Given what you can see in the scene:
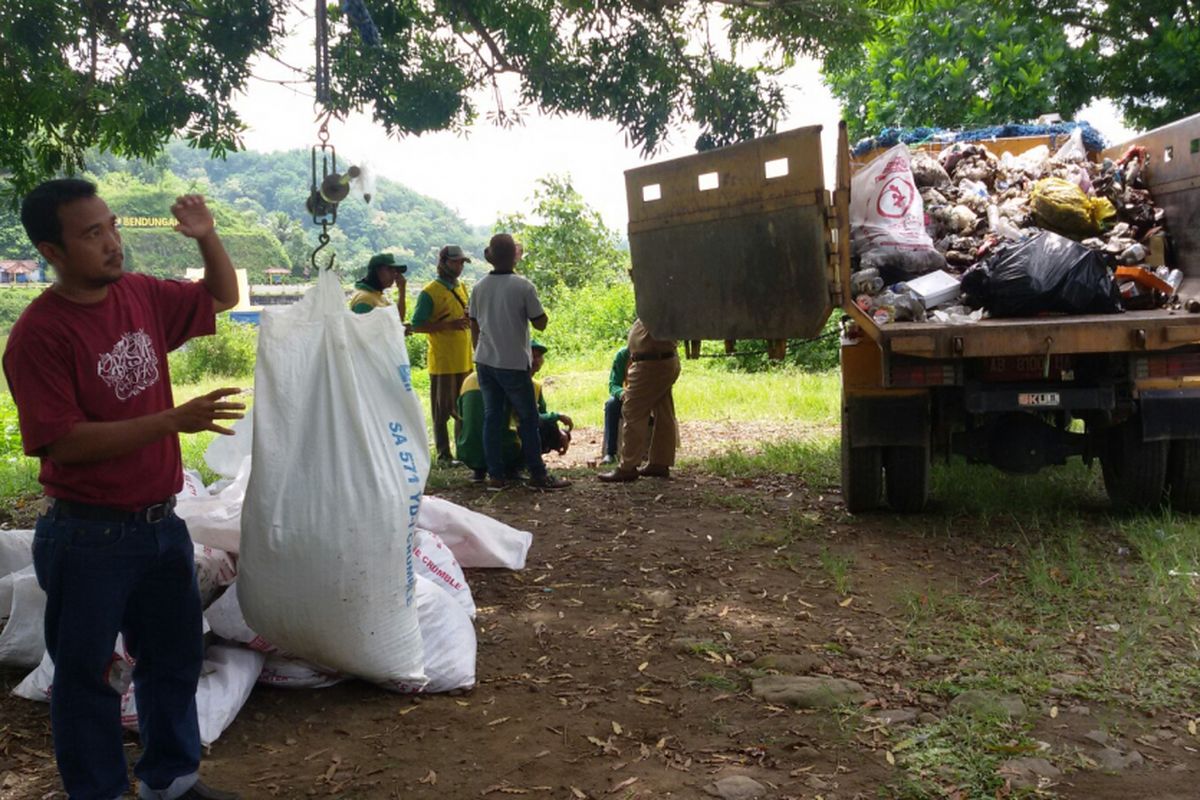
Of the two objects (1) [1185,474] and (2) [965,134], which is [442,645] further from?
(2) [965,134]

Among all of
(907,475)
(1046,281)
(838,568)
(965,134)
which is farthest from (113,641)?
(965,134)

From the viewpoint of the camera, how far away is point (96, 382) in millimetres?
2607

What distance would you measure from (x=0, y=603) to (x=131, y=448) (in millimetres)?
1797

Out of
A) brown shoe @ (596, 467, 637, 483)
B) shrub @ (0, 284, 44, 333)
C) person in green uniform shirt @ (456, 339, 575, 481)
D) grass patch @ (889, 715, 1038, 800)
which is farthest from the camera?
shrub @ (0, 284, 44, 333)

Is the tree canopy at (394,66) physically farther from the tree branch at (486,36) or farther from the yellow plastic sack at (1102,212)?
the yellow plastic sack at (1102,212)

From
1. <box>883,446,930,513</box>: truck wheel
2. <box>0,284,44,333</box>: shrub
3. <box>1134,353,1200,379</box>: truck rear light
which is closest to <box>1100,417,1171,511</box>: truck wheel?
<box>1134,353,1200,379</box>: truck rear light

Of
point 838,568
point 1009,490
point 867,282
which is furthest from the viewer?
point 1009,490

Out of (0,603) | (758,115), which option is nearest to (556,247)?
(758,115)

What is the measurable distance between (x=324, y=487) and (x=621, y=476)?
4.53 meters

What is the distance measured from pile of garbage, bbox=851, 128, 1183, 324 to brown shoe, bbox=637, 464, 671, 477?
2.23 meters

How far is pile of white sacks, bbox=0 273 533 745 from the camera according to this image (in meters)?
3.24

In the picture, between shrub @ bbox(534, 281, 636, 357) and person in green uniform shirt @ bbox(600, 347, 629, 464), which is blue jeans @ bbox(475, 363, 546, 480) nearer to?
person in green uniform shirt @ bbox(600, 347, 629, 464)

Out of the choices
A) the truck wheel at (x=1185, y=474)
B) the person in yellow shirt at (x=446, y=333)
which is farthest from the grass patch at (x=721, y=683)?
the person in yellow shirt at (x=446, y=333)

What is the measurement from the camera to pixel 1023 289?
5.61m
